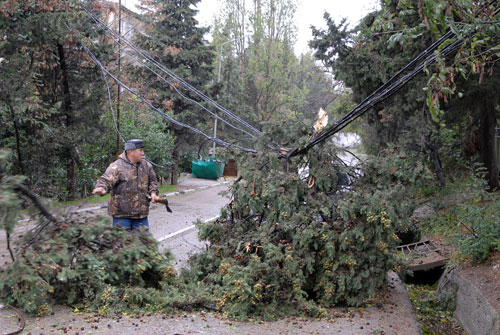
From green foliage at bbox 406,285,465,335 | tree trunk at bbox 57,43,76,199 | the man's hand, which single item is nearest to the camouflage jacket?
the man's hand

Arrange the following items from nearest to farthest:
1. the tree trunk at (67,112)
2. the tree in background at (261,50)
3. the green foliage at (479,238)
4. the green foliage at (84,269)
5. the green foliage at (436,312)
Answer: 1. the green foliage at (84,269)
2. the green foliage at (436,312)
3. the green foliage at (479,238)
4. the tree trunk at (67,112)
5. the tree in background at (261,50)

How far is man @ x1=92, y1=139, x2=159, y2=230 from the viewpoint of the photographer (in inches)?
267

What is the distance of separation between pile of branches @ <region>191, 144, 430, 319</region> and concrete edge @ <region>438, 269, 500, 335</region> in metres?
1.06

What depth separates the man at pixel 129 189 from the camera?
267 inches

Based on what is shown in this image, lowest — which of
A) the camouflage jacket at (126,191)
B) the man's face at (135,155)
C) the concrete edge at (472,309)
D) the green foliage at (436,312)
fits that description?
the green foliage at (436,312)

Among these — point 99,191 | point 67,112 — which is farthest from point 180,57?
point 99,191

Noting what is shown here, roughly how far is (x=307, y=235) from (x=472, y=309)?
2.43m

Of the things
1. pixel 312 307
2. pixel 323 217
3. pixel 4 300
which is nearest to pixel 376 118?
pixel 323 217

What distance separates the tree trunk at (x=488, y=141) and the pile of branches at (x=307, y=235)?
6866 millimetres

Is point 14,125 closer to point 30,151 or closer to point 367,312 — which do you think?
point 30,151

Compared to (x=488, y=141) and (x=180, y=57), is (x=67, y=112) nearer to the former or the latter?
(x=180, y=57)

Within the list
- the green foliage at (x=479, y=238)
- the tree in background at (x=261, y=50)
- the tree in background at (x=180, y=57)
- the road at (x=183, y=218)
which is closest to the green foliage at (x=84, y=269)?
the road at (x=183, y=218)

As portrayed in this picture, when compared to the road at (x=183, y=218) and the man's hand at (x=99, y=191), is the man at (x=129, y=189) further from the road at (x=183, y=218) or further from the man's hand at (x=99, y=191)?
the road at (x=183, y=218)

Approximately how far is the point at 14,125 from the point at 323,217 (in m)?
10.2
